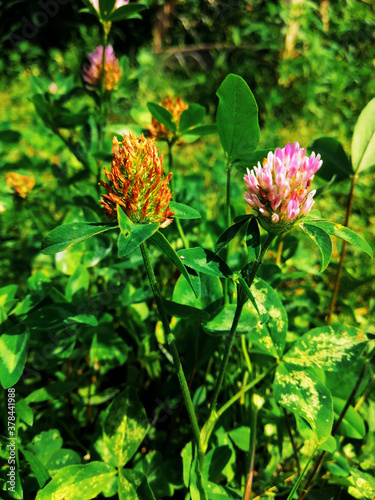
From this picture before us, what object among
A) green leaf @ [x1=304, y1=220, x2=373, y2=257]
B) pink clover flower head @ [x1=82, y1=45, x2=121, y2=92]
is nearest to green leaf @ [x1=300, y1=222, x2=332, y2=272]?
green leaf @ [x1=304, y1=220, x2=373, y2=257]

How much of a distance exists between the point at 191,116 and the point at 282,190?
1.09 ft

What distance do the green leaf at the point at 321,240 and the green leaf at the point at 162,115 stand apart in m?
0.34

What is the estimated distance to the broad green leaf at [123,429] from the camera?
706mm

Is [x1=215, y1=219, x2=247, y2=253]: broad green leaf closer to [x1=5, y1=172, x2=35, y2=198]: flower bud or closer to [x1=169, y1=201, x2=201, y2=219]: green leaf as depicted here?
[x1=169, y1=201, x2=201, y2=219]: green leaf

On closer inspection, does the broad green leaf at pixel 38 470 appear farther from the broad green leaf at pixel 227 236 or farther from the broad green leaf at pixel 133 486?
the broad green leaf at pixel 227 236

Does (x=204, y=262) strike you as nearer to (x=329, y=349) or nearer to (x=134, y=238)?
(x=134, y=238)

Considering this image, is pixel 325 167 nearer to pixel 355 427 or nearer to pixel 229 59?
pixel 355 427

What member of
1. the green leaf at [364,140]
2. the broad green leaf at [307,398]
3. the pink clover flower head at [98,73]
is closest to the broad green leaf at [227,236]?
the broad green leaf at [307,398]

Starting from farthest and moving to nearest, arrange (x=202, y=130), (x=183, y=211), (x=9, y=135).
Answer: (x=9, y=135) < (x=202, y=130) < (x=183, y=211)

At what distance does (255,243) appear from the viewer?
21.1 inches

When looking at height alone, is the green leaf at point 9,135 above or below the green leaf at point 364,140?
below

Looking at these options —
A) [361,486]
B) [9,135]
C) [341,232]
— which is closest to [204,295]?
[341,232]

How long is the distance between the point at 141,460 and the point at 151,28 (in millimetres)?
4301

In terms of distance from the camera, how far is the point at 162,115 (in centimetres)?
74
